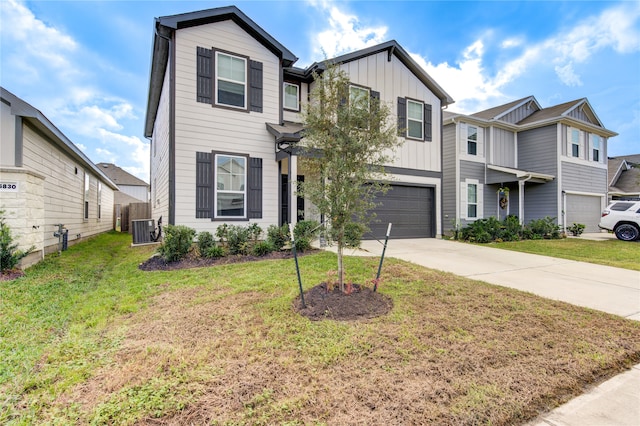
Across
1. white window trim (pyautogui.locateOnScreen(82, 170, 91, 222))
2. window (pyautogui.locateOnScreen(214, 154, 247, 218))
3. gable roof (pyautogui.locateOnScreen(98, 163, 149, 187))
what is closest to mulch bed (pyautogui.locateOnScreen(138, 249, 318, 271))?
window (pyautogui.locateOnScreen(214, 154, 247, 218))

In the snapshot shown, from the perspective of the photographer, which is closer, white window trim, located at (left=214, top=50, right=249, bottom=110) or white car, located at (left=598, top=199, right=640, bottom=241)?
white window trim, located at (left=214, top=50, right=249, bottom=110)

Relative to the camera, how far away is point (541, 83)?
1468 centimetres

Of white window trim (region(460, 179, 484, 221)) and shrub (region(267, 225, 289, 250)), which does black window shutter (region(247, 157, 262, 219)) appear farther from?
white window trim (region(460, 179, 484, 221))

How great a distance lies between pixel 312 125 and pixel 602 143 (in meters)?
19.4

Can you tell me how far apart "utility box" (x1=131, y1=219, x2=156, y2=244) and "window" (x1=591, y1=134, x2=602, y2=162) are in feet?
68.2

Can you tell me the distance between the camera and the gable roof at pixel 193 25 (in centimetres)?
733

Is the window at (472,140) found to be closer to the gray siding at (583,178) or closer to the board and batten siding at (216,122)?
the gray siding at (583,178)

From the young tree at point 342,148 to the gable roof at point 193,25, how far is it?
562cm

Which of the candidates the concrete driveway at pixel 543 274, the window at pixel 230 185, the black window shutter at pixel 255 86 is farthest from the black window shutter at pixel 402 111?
the window at pixel 230 185

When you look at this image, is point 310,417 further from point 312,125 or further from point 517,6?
point 517,6

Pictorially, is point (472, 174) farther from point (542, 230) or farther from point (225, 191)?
point (225, 191)

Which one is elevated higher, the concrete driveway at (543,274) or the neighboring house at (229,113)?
the neighboring house at (229,113)

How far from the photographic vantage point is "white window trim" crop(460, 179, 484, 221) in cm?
1262

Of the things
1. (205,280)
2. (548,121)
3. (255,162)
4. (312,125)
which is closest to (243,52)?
(255,162)
